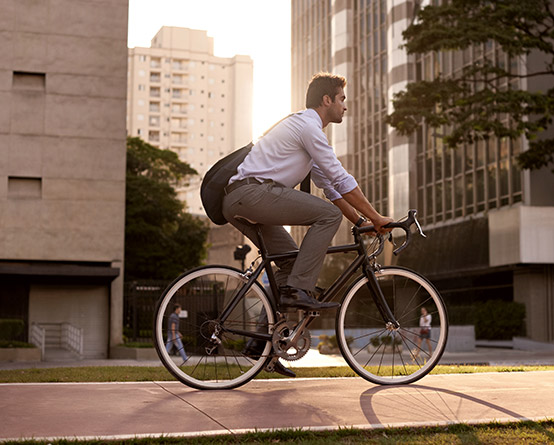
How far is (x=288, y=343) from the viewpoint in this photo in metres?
4.80

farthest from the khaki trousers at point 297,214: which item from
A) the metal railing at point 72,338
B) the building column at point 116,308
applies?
the building column at point 116,308

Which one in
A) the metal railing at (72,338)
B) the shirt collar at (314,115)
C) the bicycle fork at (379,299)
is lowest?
the metal railing at (72,338)

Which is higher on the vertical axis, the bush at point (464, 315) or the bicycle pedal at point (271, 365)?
the bicycle pedal at point (271, 365)

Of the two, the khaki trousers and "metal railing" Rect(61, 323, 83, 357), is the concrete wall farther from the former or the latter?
the khaki trousers

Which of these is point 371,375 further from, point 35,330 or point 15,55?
point 15,55

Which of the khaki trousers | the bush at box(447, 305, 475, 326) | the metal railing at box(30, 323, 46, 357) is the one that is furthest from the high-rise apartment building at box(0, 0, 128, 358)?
the khaki trousers

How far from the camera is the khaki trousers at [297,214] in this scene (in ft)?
15.6

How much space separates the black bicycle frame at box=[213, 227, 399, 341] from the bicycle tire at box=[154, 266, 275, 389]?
0.03m

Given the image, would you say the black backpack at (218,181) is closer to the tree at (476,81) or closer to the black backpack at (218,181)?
the black backpack at (218,181)

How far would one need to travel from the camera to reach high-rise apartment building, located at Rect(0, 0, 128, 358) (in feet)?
104

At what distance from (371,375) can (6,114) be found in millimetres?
29870

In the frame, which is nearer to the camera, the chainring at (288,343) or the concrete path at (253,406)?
the concrete path at (253,406)

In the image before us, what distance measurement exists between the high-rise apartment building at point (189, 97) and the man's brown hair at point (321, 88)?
11849 centimetres

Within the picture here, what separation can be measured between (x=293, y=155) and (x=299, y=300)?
3.02ft
